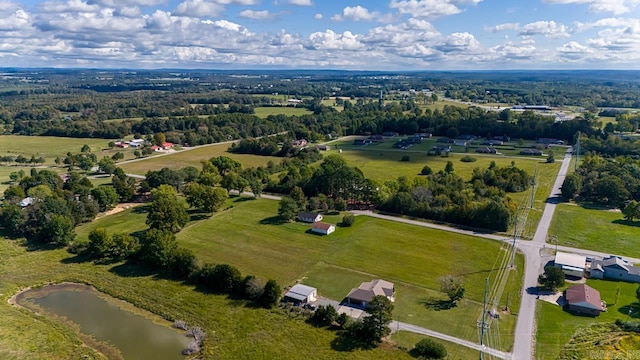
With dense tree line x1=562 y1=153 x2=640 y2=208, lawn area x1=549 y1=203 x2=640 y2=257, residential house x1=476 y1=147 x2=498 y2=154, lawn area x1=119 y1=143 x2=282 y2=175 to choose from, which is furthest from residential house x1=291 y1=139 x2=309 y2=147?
lawn area x1=549 y1=203 x2=640 y2=257

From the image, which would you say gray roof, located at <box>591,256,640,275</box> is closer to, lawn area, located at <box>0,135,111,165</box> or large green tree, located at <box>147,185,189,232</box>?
large green tree, located at <box>147,185,189,232</box>

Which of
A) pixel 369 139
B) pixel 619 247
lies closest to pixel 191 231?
pixel 619 247

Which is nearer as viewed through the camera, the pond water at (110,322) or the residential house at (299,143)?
the pond water at (110,322)

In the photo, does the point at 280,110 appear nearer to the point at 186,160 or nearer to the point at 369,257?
the point at 186,160

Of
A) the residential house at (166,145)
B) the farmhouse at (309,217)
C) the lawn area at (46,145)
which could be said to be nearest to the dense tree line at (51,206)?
the farmhouse at (309,217)

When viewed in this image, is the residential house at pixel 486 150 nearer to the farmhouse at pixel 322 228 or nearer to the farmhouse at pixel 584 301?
the farmhouse at pixel 322 228

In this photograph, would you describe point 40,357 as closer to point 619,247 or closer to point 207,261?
point 207,261

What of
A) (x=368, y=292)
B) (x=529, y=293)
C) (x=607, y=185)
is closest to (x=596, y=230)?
(x=607, y=185)
